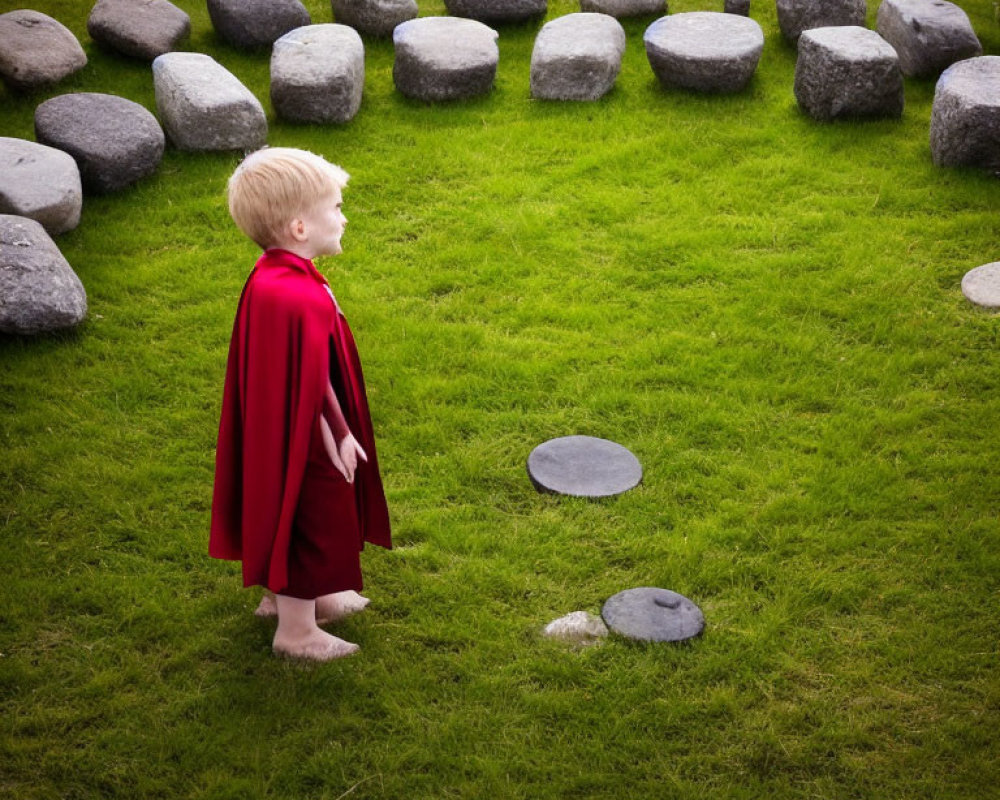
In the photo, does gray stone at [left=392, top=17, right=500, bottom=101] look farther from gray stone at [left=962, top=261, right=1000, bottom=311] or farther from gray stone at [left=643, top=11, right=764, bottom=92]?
gray stone at [left=962, top=261, right=1000, bottom=311]

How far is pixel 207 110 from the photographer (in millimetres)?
7797

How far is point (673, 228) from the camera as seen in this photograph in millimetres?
7242

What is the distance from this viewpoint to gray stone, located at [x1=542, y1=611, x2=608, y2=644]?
14.1ft

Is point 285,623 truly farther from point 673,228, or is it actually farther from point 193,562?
point 673,228

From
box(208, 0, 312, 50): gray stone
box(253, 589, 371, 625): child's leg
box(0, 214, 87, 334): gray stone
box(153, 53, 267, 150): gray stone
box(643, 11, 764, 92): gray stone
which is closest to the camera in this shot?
box(253, 589, 371, 625): child's leg

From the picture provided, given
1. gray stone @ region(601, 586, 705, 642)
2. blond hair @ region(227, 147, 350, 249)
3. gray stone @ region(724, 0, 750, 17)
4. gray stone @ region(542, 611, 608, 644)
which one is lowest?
gray stone @ region(542, 611, 608, 644)

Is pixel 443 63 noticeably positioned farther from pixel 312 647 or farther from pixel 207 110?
pixel 312 647

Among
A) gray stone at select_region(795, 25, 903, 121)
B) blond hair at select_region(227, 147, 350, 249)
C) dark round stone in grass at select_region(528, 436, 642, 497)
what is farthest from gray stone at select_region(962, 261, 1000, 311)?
blond hair at select_region(227, 147, 350, 249)

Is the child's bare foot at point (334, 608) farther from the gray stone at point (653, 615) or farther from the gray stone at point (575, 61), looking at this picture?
the gray stone at point (575, 61)

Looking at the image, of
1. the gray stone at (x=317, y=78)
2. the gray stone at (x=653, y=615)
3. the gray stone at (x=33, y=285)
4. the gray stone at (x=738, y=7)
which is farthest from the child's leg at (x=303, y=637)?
the gray stone at (x=738, y=7)

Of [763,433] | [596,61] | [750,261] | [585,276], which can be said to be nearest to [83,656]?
[763,433]

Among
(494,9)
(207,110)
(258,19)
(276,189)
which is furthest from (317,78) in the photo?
(276,189)

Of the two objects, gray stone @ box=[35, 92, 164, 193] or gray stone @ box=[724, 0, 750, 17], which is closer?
gray stone @ box=[35, 92, 164, 193]

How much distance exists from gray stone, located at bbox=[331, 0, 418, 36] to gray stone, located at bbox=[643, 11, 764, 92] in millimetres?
2137
